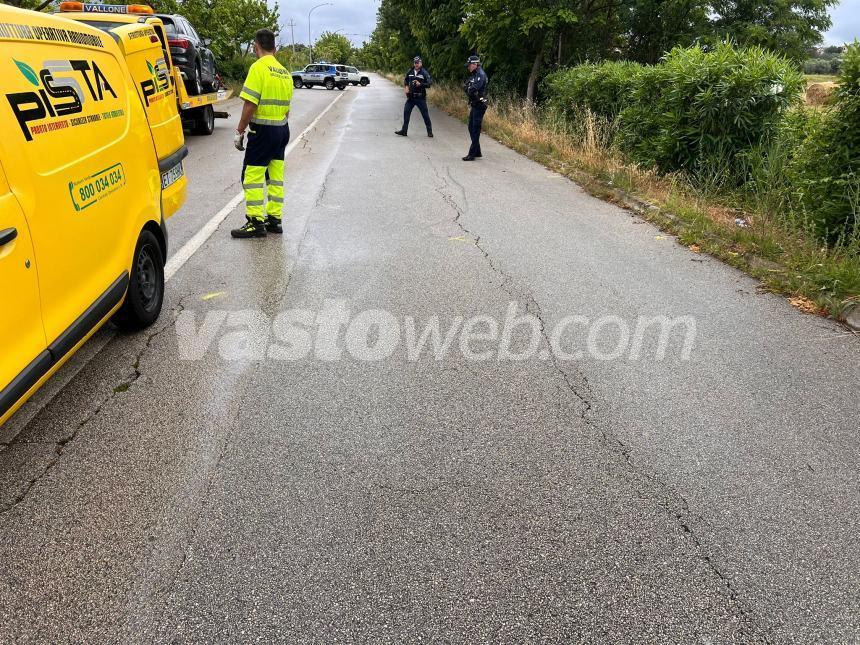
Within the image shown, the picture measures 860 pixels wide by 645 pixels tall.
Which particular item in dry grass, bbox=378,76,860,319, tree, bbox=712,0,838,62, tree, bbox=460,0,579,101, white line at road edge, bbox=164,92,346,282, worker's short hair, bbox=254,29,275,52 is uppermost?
tree, bbox=712,0,838,62

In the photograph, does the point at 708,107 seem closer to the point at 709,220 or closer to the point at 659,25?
the point at 709,220

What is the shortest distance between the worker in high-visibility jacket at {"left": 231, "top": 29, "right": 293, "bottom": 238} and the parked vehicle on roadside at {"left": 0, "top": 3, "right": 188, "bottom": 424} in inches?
69.1

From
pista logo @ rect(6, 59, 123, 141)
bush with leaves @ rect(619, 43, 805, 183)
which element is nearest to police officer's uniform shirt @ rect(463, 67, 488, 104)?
bush with leaves @ rect(619, 43, 805, 183)

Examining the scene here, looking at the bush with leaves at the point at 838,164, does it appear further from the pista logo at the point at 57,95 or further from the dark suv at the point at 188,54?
the dark suv at the point at 188,54

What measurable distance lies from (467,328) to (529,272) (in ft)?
5.06

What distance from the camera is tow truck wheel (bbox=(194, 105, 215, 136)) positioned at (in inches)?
601

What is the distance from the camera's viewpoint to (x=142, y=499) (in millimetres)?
2777

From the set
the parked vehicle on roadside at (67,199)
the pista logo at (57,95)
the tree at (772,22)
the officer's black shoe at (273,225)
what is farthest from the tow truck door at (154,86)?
the tree at (772,22)

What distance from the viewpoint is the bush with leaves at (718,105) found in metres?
8.34

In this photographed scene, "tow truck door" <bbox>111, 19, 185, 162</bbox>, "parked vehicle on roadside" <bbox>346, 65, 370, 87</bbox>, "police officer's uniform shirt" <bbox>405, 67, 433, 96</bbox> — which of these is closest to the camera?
"tow truck door" <bbox>111, 19, 185, 162</bbox>

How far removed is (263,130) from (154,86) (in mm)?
1190

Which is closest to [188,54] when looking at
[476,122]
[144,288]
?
[476,122]

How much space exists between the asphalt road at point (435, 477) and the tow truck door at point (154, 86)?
1.19 m

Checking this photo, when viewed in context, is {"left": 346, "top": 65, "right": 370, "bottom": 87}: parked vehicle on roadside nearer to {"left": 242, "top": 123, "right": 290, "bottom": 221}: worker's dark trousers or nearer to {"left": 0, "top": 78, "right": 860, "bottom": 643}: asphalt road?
{"left": 242, "top": 123, "right": 290, "bottom": 221}: worker's dark trousers
